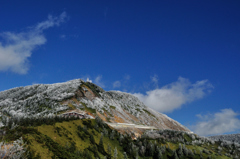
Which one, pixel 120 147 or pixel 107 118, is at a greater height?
pixel 107 118

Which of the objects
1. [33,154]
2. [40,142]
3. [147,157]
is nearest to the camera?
[33,154]

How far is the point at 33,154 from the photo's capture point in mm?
36188

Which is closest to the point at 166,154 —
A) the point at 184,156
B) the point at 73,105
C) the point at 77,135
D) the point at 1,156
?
the point at 184,156

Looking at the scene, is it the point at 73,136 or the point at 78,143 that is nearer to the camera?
the point at 78,143

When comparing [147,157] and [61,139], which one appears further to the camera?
[147,157]

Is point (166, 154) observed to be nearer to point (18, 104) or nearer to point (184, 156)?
point (184, 156)

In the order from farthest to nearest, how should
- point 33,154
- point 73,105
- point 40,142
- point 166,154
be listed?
point 73,105 < point 166,154 < point 40,142 < point 33,154

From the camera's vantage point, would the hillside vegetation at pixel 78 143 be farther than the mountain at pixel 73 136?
Yes

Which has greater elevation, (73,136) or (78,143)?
(73,136)

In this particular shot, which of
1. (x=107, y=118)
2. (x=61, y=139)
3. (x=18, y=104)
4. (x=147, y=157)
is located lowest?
(x=147, y=157)

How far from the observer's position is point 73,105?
485 feet

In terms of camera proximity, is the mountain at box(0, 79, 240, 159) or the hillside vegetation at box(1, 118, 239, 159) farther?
the hillside vegetation at box(1, 118, 239, 159)

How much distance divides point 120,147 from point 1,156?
77120 mm

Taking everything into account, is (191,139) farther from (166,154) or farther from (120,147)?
(120,147)
